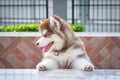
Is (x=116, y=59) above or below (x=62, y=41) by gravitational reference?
below

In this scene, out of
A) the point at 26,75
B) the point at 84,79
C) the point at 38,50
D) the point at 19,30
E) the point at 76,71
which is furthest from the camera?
the point at 19,30

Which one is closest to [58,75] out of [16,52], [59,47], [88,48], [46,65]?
[46,65]

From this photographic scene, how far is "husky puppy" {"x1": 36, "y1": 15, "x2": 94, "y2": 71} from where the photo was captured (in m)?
4.41

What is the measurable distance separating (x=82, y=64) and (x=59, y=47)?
33cm

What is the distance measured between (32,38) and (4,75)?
289cm

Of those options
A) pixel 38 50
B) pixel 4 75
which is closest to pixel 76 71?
pixel 4 75

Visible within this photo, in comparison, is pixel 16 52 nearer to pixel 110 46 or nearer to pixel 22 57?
pixel 22 57

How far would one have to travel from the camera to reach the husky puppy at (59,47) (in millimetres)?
4414

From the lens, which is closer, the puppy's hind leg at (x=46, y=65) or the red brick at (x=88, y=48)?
the puppy's hind leg at (x=46, y=65)

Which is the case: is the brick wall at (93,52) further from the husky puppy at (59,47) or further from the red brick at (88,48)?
the husky puppy at (59,47)

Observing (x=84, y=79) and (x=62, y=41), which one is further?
(x=62, y=41)

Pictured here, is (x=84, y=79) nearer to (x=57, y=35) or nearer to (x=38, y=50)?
(x=57, y=35)

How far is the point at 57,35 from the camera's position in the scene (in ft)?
14.5

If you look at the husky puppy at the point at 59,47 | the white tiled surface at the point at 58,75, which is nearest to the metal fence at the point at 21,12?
the husky puppy at the point at 59,47
